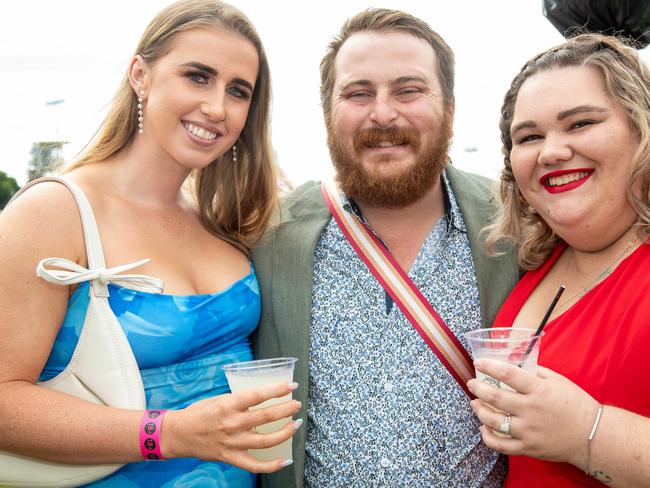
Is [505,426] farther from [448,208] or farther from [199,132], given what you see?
[199,132]

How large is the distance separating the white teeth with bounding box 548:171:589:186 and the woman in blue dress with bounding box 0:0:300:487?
1149 millimetres

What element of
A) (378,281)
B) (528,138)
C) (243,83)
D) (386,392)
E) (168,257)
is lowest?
(386,392)

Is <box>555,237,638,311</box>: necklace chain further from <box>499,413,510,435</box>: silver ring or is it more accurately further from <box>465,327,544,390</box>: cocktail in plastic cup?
<box>499,413,510,435</box>: silver ring

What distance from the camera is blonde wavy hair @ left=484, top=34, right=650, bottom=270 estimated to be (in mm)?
1927

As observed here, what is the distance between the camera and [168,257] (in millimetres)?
2322

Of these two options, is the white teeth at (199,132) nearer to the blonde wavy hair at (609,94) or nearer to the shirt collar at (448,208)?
the shirt collar at (448,208)

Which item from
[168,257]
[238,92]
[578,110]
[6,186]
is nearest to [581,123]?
[578,110]

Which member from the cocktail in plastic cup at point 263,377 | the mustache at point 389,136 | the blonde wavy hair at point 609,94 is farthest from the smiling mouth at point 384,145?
the cocktail in plastic cup at point 263,377

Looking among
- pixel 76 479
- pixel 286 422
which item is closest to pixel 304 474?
pixel 286 422

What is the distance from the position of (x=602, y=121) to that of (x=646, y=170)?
0.21 meters

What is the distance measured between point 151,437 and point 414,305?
121cm

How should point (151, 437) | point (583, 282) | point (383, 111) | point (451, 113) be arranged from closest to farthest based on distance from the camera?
point (151, 437)
point (583, 282)
point (383, 111)
point (451, 113)

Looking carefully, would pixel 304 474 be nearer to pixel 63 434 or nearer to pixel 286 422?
pixel 286 422

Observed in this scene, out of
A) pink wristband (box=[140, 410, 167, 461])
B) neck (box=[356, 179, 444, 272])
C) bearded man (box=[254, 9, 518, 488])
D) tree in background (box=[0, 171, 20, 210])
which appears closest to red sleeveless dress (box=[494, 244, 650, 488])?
bearded man (box=[254, 9, 518, 488])
